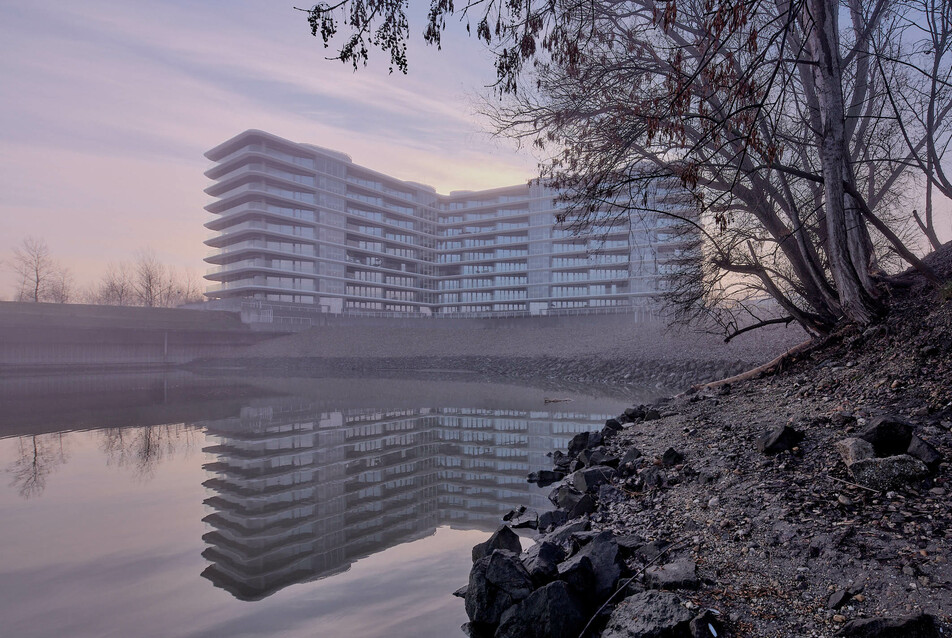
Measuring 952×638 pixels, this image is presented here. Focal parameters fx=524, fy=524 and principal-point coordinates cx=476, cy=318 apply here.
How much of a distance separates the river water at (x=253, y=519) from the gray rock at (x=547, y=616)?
1.90ft

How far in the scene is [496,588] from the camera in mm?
3832

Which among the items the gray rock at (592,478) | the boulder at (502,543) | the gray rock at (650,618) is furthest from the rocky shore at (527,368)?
the gray rock at (650,618)

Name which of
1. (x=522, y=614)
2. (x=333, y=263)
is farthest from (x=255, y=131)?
(x=522, y=614)

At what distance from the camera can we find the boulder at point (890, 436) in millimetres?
4230

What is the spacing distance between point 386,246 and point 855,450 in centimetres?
9156

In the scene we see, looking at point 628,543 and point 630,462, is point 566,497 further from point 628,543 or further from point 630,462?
point 628,543

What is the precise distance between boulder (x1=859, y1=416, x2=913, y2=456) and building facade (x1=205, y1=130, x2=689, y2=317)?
51.7 m

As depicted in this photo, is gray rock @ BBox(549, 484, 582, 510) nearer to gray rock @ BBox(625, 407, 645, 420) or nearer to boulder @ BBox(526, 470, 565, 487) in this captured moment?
boulder @ BBox(526, 470, 565, 487)

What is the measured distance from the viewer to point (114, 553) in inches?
215

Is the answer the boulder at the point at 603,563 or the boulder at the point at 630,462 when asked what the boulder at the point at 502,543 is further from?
the boulder at the point at 630,462

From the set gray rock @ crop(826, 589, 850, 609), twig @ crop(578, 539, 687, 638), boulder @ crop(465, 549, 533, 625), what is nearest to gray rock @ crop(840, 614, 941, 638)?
gray rock @ crop(826, 589, 850, 609)

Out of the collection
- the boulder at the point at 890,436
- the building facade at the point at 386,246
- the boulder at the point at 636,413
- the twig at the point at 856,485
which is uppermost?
the building facade at the point at 386,246

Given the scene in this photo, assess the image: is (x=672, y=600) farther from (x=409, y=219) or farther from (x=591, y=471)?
(x=409, y=219)

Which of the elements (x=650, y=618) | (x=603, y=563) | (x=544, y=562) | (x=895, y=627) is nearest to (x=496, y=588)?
(x=544, y=562)
